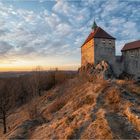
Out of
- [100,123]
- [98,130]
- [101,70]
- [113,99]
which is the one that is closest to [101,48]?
[101,70]

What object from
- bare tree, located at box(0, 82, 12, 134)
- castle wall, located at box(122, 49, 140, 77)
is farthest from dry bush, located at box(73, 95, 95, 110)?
castle wall, located at box(122, 49, 140, 77)

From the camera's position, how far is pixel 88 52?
47.6 metres

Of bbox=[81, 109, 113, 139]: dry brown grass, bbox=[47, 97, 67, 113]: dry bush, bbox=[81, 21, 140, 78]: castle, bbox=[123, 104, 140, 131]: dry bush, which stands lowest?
bbox=[47, 97, 67, 113]: dry bush

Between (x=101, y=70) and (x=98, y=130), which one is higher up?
(x=101, y=70)

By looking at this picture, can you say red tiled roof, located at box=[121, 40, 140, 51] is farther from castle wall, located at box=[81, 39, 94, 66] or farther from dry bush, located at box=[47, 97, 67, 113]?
dry bush, located at box=[47, 97, 67, 113]

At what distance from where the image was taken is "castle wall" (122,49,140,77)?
46.9 meters

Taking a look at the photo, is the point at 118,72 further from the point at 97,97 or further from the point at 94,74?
the point at 97,97

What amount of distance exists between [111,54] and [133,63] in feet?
21.3

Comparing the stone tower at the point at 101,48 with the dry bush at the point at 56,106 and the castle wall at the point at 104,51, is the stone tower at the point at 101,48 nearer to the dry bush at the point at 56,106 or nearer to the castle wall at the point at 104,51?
the castle wall at the point at 104,51

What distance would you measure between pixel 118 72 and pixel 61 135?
32.9 meters

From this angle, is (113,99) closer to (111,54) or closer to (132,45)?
(111,54)

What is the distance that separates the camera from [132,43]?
50656mm

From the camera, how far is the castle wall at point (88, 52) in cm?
4508

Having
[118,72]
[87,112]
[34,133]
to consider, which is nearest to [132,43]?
[118,72]
